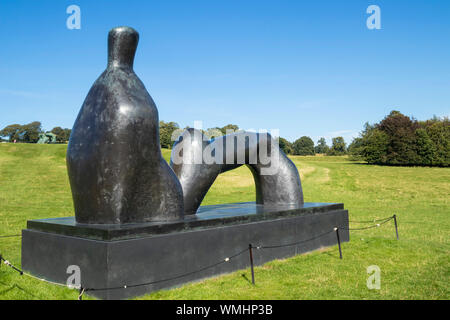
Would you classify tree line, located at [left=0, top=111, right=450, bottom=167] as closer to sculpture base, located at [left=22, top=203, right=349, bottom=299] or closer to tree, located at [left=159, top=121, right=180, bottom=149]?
tree, located at [left=159, top=121, right=180, bottom=149]

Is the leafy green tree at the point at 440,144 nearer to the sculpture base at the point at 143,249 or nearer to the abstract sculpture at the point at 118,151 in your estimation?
the sculpture base at the point at 143,249

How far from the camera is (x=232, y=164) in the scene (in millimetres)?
8523

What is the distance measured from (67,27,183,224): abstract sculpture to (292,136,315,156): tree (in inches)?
3975

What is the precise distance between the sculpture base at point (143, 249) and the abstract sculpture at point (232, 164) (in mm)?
1188

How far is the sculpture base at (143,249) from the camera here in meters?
5.05

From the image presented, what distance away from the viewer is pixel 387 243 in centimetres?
964

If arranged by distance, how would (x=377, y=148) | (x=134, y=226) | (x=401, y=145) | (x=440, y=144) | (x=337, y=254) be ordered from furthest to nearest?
(x=377, y=148) → (x=401, y=145) → (x=440, y=144) → (x=337, y=254) → (x=134, y=226)

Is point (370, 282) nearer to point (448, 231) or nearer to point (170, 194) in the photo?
point (170, 194)

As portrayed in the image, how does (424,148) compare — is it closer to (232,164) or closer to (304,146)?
(232,164)

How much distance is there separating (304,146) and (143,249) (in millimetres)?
107795

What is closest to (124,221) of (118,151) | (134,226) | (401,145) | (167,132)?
(134,226)

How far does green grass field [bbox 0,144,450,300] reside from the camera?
561 cm

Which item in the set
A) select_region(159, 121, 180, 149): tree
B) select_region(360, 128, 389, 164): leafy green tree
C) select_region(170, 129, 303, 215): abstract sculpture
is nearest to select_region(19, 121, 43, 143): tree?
select_region(159, 121, 180, 149): tree
